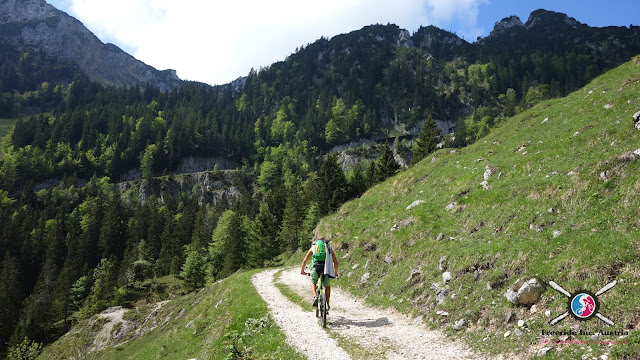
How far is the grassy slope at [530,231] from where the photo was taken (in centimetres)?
913

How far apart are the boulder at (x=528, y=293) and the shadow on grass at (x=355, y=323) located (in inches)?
203

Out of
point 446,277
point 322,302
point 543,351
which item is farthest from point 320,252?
point 543,351

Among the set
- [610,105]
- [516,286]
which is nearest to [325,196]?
[610,105]

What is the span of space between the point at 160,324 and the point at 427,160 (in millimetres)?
39503

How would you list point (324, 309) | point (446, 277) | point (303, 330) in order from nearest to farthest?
point (303, 330)
point (324, 309)
point (446, 277)

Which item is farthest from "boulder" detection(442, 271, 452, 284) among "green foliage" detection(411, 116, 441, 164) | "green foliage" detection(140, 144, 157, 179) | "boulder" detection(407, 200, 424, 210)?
"green foliage" detection(140, 144, 157, 179)

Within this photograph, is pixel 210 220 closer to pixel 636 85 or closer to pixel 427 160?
pixel 427 160

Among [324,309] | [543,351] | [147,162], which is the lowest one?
[324,309]

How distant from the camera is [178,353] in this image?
22.5 meters

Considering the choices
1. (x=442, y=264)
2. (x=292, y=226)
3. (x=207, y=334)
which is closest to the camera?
(x=442, y=264)

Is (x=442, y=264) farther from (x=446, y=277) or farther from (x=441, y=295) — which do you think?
(x=441, y=295)

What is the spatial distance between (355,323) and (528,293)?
6601 millimetres

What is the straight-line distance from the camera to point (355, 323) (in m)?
13.7

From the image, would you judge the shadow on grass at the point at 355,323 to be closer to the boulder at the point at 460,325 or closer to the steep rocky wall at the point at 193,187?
the boulder at the point at 460,325
